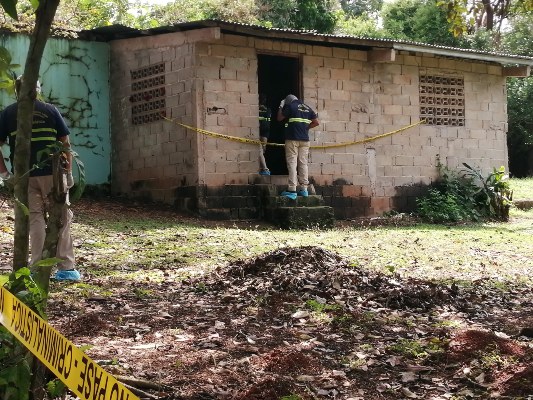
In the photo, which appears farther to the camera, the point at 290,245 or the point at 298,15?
the point at 298,15

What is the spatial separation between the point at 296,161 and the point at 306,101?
1.46 meters

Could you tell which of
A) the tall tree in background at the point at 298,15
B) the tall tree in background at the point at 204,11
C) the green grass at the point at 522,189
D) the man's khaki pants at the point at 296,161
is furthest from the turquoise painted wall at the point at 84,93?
the green grass at the point at 522,189

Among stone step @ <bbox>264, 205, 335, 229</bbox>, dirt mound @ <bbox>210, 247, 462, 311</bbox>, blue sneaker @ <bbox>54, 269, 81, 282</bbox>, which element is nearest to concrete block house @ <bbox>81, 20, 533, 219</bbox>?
stone step @ <bbox>264, 205, 335, 229</bbox>

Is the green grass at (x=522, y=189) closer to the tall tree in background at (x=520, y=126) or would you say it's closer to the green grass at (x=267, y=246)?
the tall tree in background at (x=520, y=126)

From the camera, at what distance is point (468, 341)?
4965 mm

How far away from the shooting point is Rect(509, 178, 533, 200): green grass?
18991 millimetres

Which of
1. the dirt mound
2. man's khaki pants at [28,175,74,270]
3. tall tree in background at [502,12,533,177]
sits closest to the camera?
the dirt mound

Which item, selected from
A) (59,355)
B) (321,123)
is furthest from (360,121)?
(59,355)

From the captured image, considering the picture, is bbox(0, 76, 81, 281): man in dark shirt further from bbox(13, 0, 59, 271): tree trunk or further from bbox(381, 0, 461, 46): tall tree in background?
bbox(381, 0, 461, 46): tall tree in background

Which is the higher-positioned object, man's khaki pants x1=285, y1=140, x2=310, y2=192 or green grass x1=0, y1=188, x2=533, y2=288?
man's khaki pants x1=285, y1=140, x2=310, y2=192

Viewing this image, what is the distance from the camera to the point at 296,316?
592cm

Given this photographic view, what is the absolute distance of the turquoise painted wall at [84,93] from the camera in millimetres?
14141

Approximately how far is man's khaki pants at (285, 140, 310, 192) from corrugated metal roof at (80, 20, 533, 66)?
6.03 ft

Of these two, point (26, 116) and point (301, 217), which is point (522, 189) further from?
point (26, 116)
